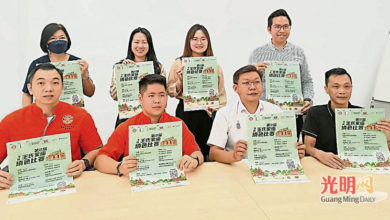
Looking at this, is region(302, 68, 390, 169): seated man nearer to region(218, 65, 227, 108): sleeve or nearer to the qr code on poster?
region(218, 65, 227, 108): sleeve

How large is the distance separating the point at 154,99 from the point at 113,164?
0.41 meters

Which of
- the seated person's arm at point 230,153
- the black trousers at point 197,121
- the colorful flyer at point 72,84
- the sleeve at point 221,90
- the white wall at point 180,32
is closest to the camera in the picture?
the seated person's arm at point 230,153

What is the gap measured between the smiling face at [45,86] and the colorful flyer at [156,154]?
1.73 feet

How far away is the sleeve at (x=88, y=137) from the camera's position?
1763mm

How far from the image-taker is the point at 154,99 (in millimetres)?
1701

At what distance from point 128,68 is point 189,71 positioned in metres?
0.42

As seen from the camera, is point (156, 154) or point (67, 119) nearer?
point (156, 154)

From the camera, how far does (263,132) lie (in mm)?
1527

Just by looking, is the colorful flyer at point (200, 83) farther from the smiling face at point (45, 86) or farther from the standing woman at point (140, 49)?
the smiling face at point (45, 86)

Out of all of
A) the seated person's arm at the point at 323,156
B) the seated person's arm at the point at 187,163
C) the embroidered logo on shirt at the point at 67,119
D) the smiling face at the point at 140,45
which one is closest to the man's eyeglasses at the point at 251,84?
the seated person's arm at the point at 323,156

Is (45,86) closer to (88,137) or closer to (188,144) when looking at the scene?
(88,137)
